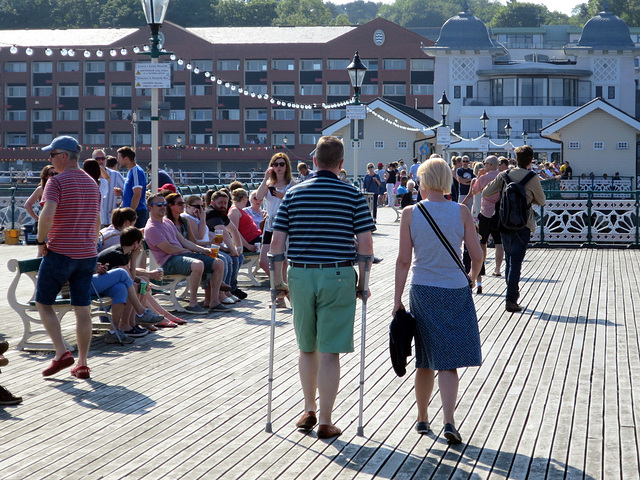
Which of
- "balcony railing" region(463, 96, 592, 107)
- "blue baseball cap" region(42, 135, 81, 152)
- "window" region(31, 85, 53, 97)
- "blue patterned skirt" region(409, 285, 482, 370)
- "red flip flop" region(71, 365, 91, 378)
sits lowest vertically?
"red flip flop" region(71, 365, 91, 378)

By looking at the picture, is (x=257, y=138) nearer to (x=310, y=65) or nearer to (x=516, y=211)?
(x=310, y=65)

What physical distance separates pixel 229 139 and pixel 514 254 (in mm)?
73822

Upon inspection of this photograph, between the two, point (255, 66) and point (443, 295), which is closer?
point (443, 295)

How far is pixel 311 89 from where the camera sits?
85.1 m

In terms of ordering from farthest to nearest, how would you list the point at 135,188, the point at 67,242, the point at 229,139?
the point at 229,139
the point at 135,188
the point at 67,242

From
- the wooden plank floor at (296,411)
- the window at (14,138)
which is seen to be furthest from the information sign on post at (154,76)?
the window at (14,138)

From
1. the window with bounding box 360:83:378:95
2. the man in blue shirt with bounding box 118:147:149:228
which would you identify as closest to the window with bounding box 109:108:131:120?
the window with bounding box 360:83:378:95

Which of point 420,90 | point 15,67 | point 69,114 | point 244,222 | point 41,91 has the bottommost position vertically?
point 244,222

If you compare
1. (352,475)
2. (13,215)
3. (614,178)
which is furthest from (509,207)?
(614,178)

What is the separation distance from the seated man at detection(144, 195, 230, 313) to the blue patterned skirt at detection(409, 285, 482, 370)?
553cm

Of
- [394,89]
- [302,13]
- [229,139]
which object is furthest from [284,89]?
[302,13]

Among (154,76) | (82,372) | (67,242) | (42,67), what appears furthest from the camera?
(42,67)

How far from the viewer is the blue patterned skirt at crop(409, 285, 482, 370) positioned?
6.03m

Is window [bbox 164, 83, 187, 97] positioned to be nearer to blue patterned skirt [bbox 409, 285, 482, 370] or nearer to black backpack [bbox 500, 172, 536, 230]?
black backpack [bbox 500, 172, 536, 230]
